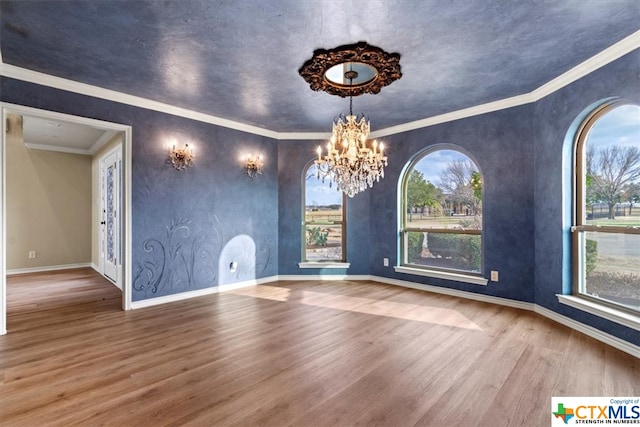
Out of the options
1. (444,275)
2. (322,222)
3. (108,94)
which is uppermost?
(108,94)

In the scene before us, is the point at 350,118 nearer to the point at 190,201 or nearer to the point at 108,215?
the point at 190,201

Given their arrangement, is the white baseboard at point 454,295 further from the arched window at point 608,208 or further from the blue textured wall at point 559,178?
the arched window at point 608,208

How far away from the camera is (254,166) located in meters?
5.04

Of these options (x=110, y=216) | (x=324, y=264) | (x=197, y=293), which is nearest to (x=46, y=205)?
(x=110, y=216)

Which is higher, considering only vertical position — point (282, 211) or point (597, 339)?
point (282, 211)

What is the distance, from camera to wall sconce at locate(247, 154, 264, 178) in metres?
4.99

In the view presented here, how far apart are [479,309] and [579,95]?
2.59m

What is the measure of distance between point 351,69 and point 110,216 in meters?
5.39

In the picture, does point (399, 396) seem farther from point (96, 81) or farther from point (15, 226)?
point (15, 226)

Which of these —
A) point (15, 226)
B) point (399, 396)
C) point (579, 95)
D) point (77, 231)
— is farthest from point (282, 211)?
point (15, 226)

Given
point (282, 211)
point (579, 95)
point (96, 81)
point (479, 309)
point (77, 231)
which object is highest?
point (96, 81)

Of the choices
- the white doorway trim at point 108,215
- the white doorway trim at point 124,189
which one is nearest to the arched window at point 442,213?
the white doorway trim at point 124,189

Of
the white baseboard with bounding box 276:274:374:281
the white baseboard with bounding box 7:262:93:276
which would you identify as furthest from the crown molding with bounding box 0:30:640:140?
the white baseboard with bounding box 7:262:93:276

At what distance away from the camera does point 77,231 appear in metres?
6.81
